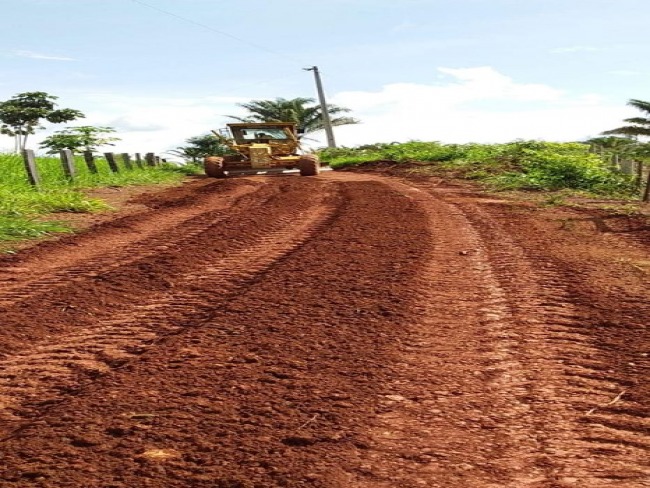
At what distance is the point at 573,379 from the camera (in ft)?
11.1

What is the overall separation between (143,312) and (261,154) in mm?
16586

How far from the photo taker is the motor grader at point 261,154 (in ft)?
68.4

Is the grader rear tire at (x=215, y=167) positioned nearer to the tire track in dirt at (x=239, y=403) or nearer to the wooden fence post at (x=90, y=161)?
the wooden fence post at (x=90, y=161)

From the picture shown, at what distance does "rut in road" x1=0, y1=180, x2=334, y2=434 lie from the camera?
3.38 meters

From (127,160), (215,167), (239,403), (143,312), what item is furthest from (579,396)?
(127,160)

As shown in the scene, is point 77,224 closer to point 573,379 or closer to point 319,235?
point 319,235

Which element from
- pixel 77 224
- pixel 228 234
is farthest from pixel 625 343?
pixel 77 224

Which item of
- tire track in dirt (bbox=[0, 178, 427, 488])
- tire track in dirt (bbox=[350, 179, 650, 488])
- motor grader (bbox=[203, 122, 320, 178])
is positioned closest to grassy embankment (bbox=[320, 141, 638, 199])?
motor grader (bbox=[203, 122, 320, 178])

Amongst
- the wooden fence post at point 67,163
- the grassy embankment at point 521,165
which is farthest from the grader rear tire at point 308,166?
the wooden fence post at point 67,163

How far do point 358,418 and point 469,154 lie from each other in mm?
20966

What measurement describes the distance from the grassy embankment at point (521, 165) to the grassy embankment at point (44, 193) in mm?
8959

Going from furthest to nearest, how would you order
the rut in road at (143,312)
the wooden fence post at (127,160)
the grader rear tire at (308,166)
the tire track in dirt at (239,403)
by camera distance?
the wooden fence post at (127,160) < the grader rear tire at (308,166) < the rut in road at (143,312) < the tire track in dirt at (239,403)

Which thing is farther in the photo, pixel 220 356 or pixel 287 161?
pixel 287 161

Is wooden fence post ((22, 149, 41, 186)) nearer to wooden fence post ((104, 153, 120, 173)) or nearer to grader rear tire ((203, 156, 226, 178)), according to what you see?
wooden fence post ((104, 153, 120, 173))
